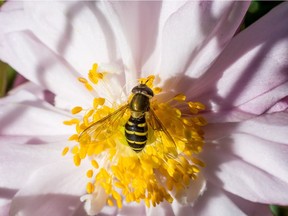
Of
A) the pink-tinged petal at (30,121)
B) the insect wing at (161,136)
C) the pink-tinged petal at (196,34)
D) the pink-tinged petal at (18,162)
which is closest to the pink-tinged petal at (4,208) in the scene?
the pink-tinged petal at (18,162)

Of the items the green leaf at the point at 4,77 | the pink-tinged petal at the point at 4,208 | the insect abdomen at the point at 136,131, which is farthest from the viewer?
the green leaf at the point at 4,77

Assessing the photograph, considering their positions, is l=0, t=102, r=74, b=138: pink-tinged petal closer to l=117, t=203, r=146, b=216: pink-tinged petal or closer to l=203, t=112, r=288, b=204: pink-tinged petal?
l=117, t=203, r=146, b=216: pink-tinged petal

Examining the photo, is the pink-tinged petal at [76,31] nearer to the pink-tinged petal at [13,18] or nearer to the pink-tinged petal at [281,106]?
the pink-tinged petal at [13,18]

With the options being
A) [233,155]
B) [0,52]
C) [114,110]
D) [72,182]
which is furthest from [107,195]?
[0,52]

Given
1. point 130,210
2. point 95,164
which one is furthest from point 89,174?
point 130,210

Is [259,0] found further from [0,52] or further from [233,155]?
[0,52]

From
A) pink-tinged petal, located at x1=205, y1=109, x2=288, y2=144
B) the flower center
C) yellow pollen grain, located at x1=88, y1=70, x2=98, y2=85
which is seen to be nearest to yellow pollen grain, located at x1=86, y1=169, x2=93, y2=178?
the flower center

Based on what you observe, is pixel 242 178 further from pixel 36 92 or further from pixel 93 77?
pixel 36 92
